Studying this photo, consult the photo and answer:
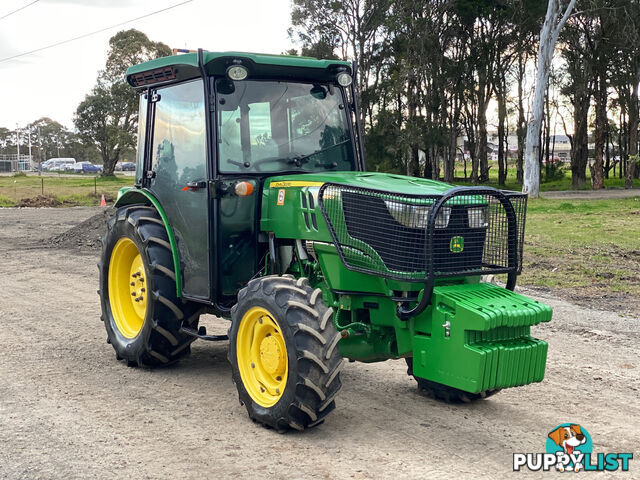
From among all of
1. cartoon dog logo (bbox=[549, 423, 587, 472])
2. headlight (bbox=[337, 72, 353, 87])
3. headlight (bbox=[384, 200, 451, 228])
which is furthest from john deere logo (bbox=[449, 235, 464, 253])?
headlight (bbox=[337, 72, 353, 87])

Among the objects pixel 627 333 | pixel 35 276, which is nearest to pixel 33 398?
pixel 627 333

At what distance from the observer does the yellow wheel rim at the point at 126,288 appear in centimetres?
729

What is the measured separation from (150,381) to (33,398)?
97 cm

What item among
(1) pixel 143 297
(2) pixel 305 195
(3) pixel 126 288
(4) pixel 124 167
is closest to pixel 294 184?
(2) pixel 305 195

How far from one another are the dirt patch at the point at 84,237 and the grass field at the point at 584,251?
9301 mm

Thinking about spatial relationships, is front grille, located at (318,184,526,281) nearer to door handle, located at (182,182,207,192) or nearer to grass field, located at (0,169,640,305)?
door handle, located at (182,182,207,192)

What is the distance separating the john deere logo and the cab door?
201cm

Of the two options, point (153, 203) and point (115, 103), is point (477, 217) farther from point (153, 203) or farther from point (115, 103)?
point (115, 103)

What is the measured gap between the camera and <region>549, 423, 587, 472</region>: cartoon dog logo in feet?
16.4

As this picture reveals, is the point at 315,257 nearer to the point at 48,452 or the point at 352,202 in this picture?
the point at 352,202

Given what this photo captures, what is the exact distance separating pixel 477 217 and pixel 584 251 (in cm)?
1002

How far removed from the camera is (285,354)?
5.27 m

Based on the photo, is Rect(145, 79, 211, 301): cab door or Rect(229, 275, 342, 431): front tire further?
Rect(145, 79, 211, 301): cab door

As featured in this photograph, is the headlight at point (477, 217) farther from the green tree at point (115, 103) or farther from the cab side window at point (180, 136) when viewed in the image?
the green tree at point (115, 103)
